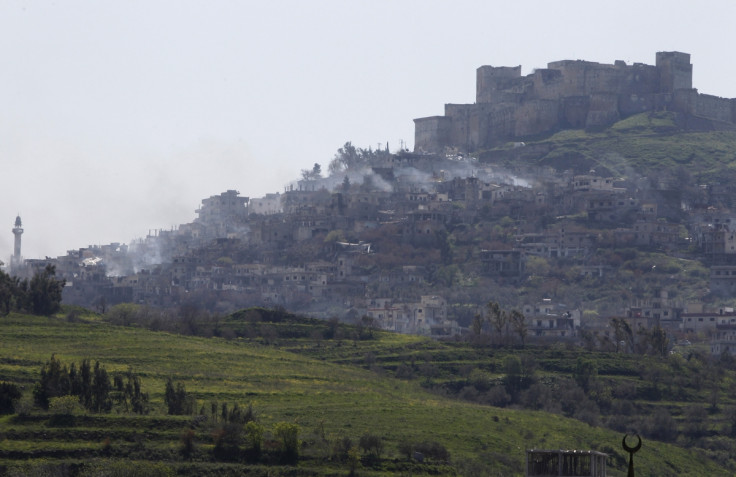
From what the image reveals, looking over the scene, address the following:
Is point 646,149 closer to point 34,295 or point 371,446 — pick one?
point 34,295

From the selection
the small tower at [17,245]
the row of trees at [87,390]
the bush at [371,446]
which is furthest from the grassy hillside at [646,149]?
the bush at [371,446]

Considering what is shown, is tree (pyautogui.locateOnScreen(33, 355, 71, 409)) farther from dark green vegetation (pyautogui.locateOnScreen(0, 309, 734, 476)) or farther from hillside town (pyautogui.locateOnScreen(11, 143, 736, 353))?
hillside town (pyautogui.locateOnScreen(11, 143, 736, 353))

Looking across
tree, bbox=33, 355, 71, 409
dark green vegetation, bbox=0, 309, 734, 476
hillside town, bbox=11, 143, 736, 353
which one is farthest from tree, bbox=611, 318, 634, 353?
tree, bbox=33, 355, 71, 409

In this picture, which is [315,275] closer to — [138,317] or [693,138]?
[138,317]

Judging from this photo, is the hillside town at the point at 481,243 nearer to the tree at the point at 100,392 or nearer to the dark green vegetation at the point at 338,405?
the dark green vegetation at the point at 338,405

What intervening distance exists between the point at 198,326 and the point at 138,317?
7.12m

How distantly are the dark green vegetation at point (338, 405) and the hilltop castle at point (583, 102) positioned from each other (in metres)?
76.8

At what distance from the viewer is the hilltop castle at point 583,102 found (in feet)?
556

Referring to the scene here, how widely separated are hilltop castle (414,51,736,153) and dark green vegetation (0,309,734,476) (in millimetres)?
76780

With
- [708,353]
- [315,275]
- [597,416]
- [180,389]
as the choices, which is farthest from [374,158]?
[180,389]

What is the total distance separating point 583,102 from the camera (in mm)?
170500

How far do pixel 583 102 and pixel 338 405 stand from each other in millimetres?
104984

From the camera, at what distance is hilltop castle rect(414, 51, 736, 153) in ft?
556

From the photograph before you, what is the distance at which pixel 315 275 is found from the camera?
136m
